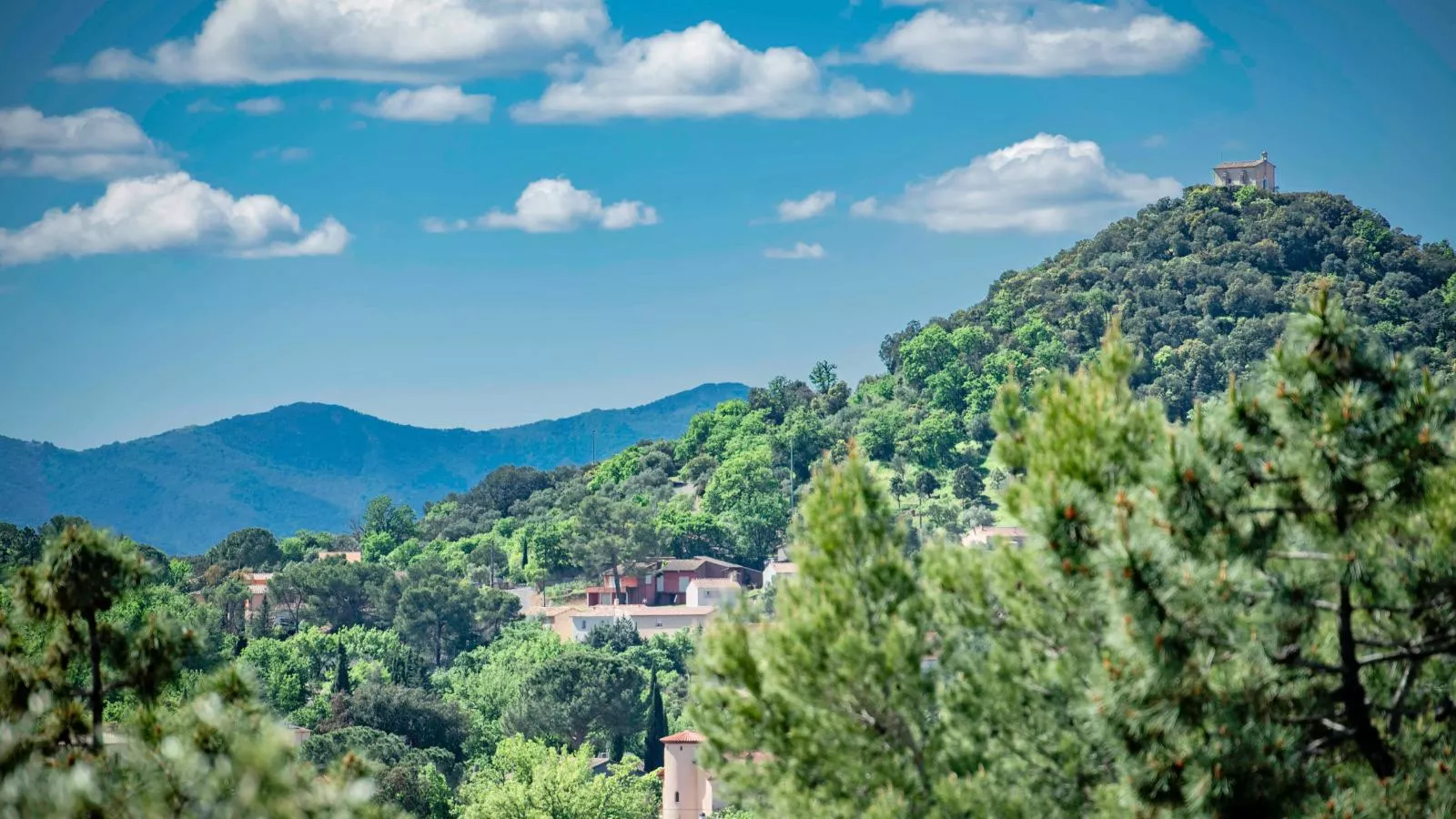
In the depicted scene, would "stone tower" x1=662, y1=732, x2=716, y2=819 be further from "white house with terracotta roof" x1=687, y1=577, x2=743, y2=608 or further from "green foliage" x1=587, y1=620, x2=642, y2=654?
"white house with terracotta roof" x1=687, y1=577, x2=743, y2=608

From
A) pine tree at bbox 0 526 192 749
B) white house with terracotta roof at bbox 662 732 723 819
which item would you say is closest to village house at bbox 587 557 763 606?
white house with terracotta roof at bbox 662 732 723 819

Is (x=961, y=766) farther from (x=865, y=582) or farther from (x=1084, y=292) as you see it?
(x=1084, y=292)

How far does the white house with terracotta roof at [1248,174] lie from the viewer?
132m

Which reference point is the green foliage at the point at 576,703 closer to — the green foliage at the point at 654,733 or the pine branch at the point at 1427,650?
the green foliage at the point at 654,733

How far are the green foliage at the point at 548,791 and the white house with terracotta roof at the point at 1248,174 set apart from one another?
9862 cm

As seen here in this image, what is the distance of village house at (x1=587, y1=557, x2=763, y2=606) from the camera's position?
80.2 meters

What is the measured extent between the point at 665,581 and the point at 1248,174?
7199 cm

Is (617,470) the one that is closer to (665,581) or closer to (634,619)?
(665,581)

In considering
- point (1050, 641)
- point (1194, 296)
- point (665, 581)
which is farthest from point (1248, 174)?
point (1050, 641)

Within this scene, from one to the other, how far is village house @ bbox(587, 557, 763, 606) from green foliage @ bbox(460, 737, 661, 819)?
1267 inches

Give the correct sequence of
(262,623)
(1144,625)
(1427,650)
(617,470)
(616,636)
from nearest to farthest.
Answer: (1144,625) → (1427,650) → (616,636) → (262,623) → (617,470)

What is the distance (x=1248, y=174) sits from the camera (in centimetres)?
13250

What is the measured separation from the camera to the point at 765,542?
88312 mm

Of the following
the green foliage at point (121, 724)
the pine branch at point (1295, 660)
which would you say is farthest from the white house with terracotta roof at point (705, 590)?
the pine branch at point (1295, 660)
